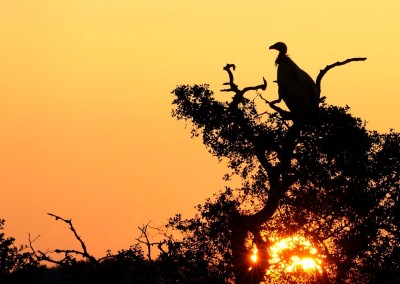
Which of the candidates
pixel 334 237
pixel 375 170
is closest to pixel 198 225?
pixel 334 237

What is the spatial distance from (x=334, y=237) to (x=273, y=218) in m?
2.12

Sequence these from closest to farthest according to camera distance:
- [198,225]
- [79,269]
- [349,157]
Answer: [79,269] < [198,225] < [349,157]

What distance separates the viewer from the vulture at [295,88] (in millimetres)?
33469

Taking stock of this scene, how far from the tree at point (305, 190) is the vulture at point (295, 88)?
464 millimetres

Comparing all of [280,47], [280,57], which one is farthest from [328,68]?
[280,47]

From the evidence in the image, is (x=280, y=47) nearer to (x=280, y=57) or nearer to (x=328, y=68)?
(x=280, y=57)

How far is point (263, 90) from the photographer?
32375 millimetres

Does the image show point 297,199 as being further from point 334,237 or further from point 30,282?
point 30,282

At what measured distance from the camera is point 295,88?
34156mm

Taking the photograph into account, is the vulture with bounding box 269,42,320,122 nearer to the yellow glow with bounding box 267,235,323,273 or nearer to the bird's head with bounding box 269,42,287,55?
the bird's head with bounding box 269,42,287,55

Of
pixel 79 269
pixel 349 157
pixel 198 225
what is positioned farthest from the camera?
pixel 349 157

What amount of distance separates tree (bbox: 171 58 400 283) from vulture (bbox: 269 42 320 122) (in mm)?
464

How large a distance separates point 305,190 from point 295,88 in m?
→ 3.81

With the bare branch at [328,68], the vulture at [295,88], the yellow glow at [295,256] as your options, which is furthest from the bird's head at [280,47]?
the yellow glow at [295,256]
